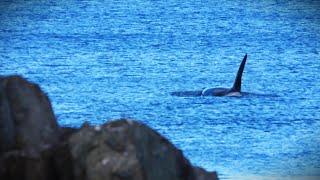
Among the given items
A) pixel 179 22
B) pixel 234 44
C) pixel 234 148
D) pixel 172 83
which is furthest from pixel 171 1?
pixel 234 148

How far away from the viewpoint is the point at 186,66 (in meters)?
2.37

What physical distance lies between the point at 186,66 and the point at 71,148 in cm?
149

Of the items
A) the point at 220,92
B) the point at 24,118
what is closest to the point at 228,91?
the point at 220,92

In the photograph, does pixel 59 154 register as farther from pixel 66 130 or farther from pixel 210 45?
pixel 210 45

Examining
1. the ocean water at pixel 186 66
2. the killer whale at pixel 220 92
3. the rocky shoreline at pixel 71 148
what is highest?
the rocky shoreline at pixel 71 148

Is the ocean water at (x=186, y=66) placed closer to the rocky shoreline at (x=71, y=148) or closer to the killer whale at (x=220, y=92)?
the killer whale at (x=220, y=92)

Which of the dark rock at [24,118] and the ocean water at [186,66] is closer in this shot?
the dark rock at [24,118]

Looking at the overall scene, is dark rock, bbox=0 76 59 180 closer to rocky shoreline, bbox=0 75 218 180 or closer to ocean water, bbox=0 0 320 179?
rocky shoreline, bbox=0 75 218 180

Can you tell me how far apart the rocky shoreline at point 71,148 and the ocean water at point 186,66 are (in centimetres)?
57

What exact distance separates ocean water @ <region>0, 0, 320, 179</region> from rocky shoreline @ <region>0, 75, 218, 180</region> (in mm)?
569

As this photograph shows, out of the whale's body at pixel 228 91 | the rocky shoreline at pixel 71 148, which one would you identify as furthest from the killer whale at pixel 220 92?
the rocky shoreline at pixel 71 148

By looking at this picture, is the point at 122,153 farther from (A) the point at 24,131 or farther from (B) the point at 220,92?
(B) the point at 220,92

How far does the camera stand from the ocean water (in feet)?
5.77

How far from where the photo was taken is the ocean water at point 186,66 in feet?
5.77
